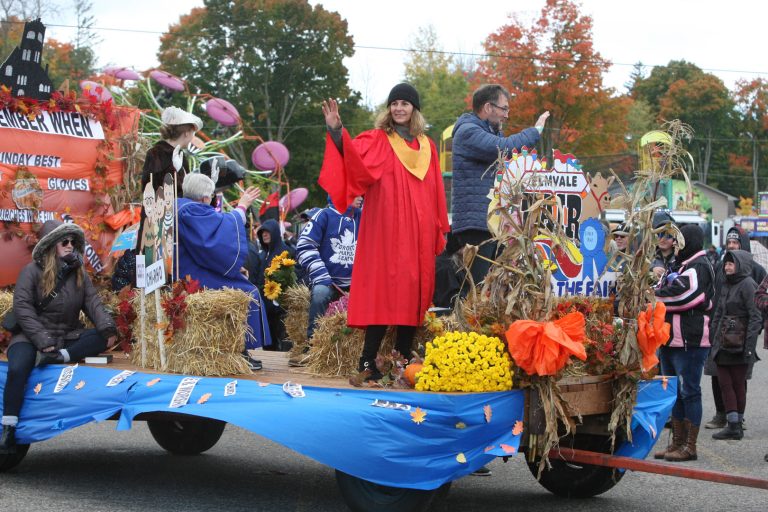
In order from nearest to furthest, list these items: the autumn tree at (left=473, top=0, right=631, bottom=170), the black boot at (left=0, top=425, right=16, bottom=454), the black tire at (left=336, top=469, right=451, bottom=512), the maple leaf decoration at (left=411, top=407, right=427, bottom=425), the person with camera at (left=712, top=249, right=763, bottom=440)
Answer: the maple leaf decoration at (left=411, top=407, right=427, bottom=425) < the black tire at (left=336, top=469, right=451, bottom=512) < the black boot at (left=0, top=425, right=16, bottom=454) < the person with camera at (left=712, top=249, right=763, bottom=440) < the autumn tree at (left=473, top=0, right=631, bottom=170)

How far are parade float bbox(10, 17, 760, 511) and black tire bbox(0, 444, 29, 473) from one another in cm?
1

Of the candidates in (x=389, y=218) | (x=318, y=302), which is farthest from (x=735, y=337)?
(x=389, y=218)

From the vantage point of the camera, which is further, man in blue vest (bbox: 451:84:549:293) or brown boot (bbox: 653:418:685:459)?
brown boot (bbox: 653:418:685:459)

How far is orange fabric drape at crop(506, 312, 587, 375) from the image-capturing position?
546 centimetres

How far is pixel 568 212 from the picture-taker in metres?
6.58

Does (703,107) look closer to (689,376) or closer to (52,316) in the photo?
(689,376)

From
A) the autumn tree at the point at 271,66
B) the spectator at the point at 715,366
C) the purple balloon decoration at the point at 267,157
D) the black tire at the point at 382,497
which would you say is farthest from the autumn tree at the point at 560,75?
the black tire at the point at 382,497

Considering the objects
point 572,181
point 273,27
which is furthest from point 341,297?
point 273,27

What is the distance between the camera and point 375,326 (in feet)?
20.9

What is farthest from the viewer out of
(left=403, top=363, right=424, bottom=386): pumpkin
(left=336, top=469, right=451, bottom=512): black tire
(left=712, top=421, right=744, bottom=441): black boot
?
(left=712, top=421, right=744, bottom=441): black boot

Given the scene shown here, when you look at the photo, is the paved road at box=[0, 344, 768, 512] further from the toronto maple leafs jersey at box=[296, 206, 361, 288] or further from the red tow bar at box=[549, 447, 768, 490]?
the toronto maple leafs jersey at box=[296, 206, 361, 288]

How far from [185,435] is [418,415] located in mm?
3477

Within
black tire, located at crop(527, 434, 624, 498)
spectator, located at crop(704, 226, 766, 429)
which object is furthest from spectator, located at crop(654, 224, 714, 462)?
black tire, located at crop(527, 434, 624, 498)

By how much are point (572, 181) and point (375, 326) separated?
1.53 metres
